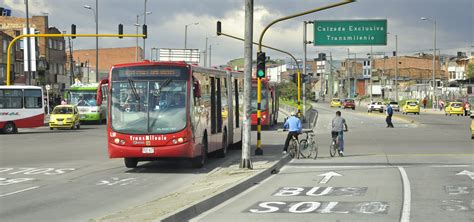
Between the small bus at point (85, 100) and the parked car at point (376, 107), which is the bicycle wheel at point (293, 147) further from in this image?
the parked car at point (376, 107)

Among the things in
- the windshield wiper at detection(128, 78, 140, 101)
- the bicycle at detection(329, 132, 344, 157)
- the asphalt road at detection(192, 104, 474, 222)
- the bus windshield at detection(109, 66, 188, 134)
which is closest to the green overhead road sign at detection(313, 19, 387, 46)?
the asphalt road at detection(192, 104, 474, 222)

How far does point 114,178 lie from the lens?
18.1 metres

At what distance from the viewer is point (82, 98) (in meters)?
56.1

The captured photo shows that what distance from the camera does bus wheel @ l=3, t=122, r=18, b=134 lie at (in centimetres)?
4206

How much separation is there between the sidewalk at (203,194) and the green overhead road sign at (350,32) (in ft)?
63.0

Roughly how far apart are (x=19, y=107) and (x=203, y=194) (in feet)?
102

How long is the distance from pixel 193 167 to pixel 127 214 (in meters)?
9.91

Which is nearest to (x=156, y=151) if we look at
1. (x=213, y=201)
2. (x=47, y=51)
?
(x=213, y=201)

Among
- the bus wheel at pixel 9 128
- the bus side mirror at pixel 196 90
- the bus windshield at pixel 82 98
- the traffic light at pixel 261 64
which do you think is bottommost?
the bus wheel at pixel 9 128

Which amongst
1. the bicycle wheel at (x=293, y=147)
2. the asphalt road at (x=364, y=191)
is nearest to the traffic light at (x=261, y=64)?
the asphalt road at (x=364, y=191)

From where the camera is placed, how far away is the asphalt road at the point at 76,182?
12.5 m

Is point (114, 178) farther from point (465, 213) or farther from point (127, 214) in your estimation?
point (465, 213)

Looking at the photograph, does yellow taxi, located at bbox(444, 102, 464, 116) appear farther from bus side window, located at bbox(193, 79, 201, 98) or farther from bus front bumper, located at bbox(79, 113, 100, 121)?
bus side window, located at bbox(193, 79, 201, 98)

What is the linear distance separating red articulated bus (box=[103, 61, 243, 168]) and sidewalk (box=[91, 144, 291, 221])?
133 centimetres
